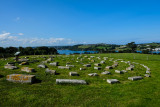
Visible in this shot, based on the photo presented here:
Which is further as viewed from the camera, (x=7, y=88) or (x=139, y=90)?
(x=139, y=90)

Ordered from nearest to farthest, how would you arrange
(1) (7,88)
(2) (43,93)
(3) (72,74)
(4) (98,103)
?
(4) (98,103) < (2) (43,93) < (1) (7,88) < (3) (72,74)

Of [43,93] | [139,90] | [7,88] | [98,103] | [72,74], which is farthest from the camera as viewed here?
[72,74]

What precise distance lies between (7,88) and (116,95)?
7040 mm

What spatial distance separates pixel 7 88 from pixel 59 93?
11.4 feet

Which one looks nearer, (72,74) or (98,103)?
(98,103)

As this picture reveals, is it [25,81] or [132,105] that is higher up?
[25,81]

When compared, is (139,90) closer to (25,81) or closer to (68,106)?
(68,106)

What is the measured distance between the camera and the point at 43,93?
20.9ft

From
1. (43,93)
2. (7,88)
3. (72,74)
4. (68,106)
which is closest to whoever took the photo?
(68,106)

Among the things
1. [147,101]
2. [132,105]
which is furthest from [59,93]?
Result: [147,101]

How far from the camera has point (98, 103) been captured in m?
5.51

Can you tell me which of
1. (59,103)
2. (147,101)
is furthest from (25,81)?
(147,101)

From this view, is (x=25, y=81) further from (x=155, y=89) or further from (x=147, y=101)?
(x=155, y=89)

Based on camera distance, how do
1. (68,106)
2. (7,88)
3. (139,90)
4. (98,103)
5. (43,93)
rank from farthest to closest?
1. (139,90)
2. (7,88)
3. (43,93)
4. (98,103)
5. (68,106)
